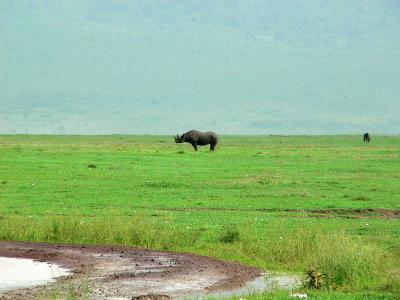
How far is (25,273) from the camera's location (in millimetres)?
18531

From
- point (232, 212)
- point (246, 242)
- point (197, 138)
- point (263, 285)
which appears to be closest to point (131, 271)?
point (263, 285)

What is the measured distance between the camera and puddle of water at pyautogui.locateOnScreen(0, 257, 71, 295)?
56.5 ft

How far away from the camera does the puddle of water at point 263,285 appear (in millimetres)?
16312

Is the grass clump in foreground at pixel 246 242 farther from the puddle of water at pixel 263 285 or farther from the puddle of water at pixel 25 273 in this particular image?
the puddle of water at pixel 25 273

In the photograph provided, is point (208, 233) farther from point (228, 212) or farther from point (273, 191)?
point (273, 191)

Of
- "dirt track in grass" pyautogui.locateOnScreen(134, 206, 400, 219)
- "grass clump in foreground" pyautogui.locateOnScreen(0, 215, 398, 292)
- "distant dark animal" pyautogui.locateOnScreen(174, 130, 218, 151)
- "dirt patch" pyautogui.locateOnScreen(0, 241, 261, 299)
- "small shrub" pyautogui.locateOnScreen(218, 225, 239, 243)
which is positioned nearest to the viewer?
"dirt patch" pyautogui.locateOnScreen(0, 241, 261, 299)

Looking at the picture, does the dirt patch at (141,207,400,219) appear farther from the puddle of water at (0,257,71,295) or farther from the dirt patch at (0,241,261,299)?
the puddle of water at (0,257,71,295)

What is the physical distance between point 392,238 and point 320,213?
669 centimetres

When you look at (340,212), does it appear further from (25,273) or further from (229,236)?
(25,273)

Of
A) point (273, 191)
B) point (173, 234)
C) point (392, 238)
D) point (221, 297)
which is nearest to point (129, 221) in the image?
point (173, 234)

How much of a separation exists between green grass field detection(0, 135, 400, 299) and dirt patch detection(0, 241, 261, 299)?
0.99m

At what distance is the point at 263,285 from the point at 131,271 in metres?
3.12

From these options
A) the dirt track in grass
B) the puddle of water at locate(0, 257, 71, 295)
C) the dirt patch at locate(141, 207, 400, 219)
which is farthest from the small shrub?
the dirt patch at locate(141, 207, 400, 219)

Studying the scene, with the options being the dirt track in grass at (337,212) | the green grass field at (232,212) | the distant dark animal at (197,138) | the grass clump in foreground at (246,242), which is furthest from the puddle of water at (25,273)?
the distant dark animal at (197,138)
